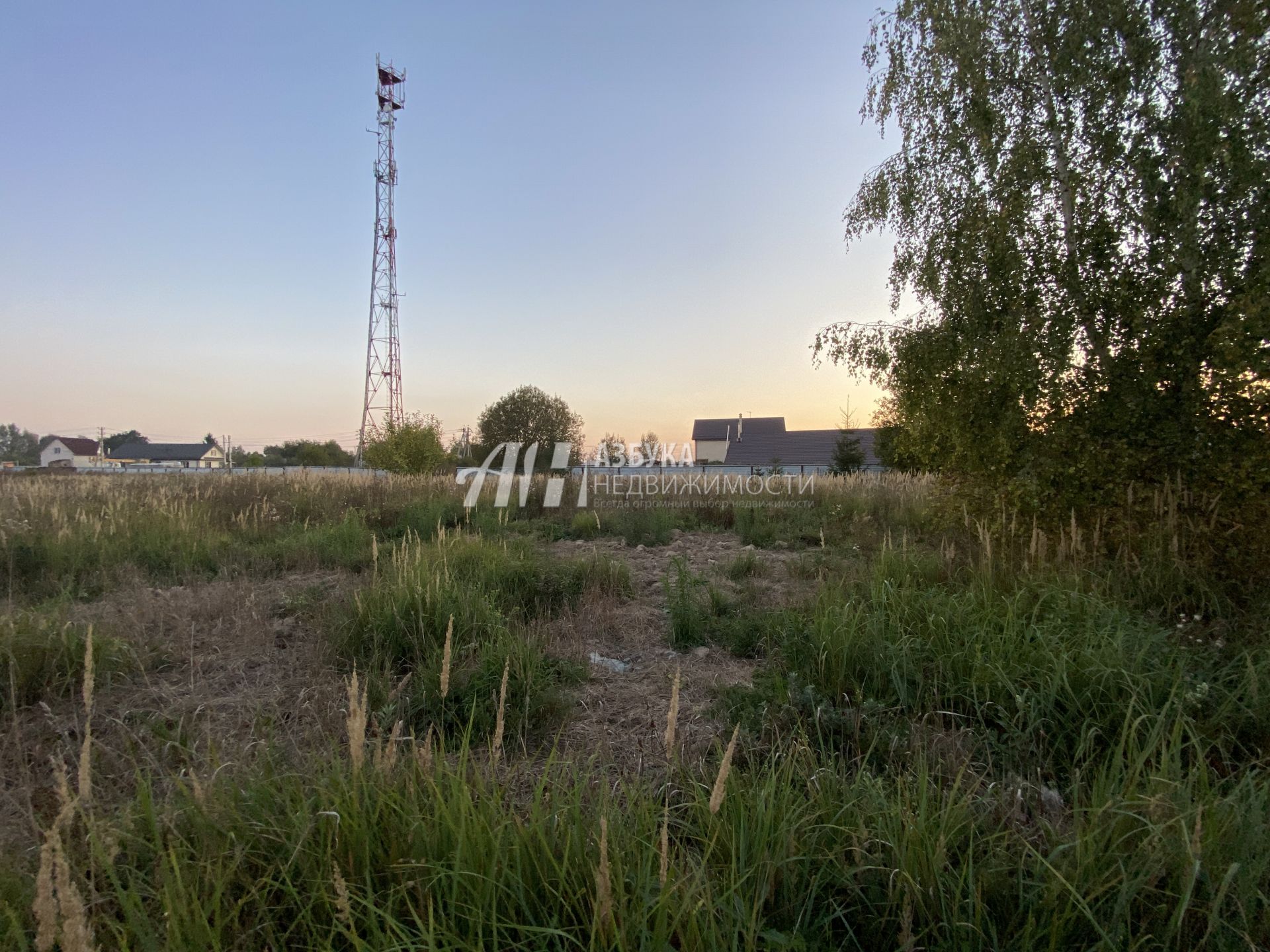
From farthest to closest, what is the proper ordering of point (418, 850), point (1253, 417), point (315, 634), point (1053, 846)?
point (1253, 417)
point (315, 634)
point (1053, 846)
point (418, 850)

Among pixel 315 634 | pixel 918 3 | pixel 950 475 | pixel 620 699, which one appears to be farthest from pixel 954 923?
pixel 918 3

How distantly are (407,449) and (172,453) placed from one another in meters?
67.9

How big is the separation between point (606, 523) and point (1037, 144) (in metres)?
6.57

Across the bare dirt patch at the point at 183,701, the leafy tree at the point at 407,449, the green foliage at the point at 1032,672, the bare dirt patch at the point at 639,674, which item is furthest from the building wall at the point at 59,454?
the green foliage at the point at 1032,672

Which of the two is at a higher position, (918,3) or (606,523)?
(918,3)

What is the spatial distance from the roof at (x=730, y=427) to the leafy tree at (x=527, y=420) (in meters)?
16.9

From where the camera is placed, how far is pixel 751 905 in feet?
4.35

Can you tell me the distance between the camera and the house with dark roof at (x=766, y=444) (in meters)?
43.1

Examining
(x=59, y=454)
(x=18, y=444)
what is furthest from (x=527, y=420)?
(x=18, y=444)

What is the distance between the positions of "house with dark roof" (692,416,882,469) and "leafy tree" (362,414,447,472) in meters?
23.6

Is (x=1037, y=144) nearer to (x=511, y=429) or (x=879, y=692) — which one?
(x=879, y=692)

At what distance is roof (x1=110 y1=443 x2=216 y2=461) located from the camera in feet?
214

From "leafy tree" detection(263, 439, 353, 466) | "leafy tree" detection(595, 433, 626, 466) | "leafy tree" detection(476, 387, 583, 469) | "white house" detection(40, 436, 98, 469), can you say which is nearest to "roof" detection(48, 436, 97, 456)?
"white house" detection(40, 436, 98, 469)

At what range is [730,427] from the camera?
169 ft
